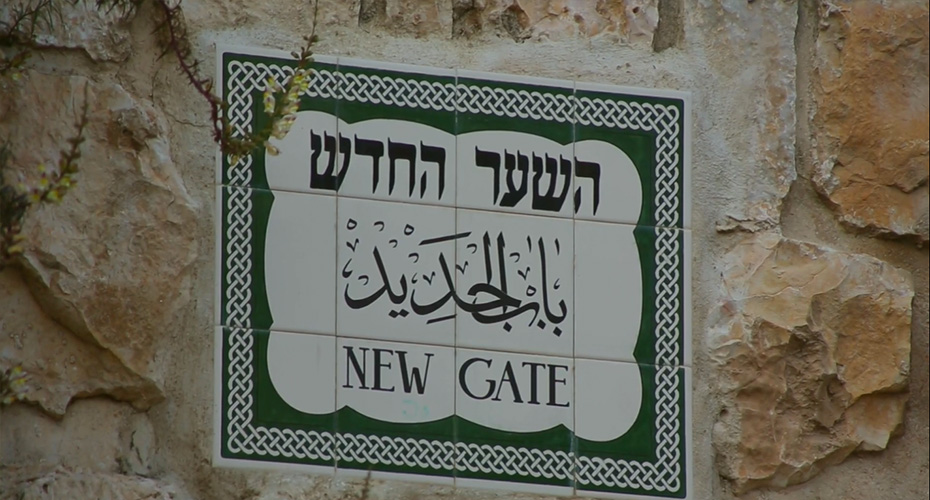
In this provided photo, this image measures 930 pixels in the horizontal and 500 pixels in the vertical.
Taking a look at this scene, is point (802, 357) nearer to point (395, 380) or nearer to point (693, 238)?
point (693, 238)

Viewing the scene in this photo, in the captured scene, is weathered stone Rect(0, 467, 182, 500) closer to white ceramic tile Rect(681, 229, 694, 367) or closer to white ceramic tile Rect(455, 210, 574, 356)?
white ceramic tile Rect(455, 210, 574, 356)

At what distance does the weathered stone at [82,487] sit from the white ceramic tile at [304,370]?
0.90ft

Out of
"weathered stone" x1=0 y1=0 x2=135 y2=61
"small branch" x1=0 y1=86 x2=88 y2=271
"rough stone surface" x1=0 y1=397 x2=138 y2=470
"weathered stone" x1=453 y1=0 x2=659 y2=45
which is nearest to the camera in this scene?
"small branch" x1=0 y1=86 x2=88 y2=271

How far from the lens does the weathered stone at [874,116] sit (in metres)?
Answer: 4.23

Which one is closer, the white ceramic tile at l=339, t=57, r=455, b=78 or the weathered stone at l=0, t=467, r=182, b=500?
the weathered stone at l=0, t=467, r=182, b=500

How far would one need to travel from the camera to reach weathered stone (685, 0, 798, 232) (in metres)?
4.19

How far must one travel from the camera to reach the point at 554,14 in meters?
4.22

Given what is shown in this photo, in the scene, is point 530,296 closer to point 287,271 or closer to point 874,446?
point 287,271

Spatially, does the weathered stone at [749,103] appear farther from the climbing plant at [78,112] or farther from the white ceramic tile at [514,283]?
the climbing plant at [78,112]

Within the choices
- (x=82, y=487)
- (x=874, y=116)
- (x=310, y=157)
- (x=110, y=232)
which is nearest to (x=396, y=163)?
(x=310, y=157)

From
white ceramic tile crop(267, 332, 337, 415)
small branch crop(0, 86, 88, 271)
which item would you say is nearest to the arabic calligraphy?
white ceramic tile crop(267, 332, 337, 415)

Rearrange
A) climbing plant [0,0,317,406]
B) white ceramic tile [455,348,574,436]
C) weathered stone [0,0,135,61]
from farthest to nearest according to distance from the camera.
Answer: white ceramic tile [455,348,574,436]
weathered stone [0,0,135,61]
climbing plant [0,0,317,406]

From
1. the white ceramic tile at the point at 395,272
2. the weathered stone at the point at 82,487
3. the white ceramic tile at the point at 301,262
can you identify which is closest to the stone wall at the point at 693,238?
the weathered stone at the point at 82,487

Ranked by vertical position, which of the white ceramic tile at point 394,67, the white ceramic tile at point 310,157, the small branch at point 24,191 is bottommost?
the small branch at point 24,191
